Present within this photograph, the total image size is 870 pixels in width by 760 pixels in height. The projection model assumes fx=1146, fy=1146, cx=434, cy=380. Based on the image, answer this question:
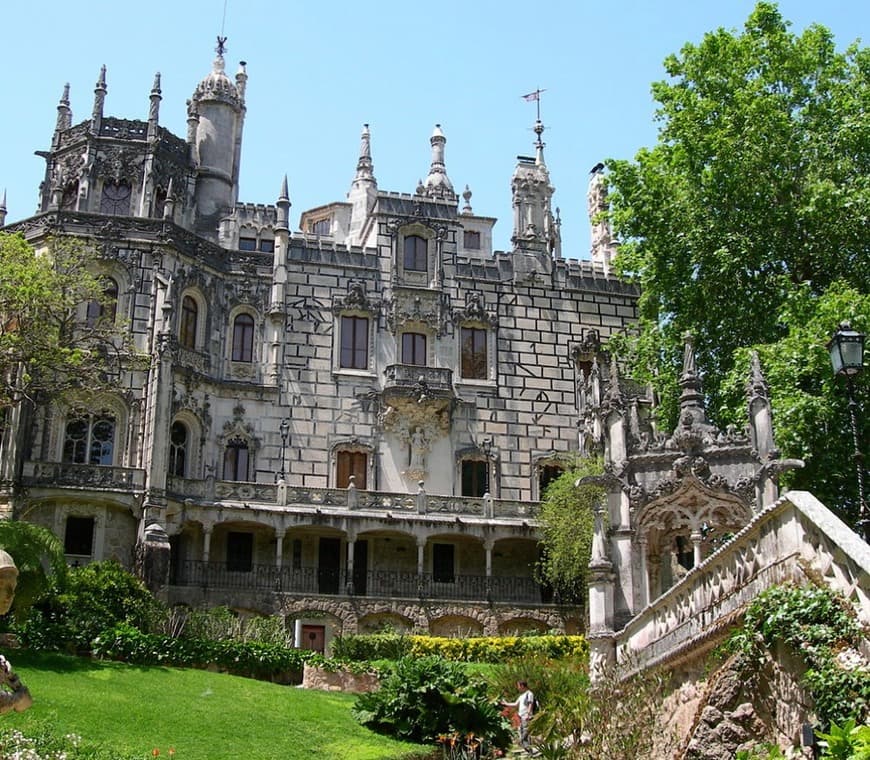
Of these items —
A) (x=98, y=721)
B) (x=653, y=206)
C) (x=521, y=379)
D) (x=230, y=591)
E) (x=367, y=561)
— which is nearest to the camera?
(x=98, y=721)

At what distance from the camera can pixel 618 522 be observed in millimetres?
19766

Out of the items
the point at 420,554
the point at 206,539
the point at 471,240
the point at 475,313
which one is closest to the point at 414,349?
the point at 475,313

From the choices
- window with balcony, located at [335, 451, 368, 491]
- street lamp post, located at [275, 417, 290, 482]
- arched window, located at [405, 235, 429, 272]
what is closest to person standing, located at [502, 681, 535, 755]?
window with balcony, located at [335, 451, 368, 491]

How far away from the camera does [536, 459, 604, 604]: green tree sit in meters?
32.4

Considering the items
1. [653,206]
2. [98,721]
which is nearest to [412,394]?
[653,206]

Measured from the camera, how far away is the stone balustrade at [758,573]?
10.4 meters

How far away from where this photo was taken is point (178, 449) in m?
36.6

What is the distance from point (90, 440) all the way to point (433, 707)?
20503 mm

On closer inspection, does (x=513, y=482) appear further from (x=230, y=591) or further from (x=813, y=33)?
(x=813, y=33)

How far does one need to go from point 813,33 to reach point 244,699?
2120 cm

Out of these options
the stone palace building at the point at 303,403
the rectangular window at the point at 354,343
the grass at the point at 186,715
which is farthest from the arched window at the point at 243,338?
the grass at the point at 186,715

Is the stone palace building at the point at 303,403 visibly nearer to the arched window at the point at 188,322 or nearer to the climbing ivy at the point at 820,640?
the arched window at the point at 188,322

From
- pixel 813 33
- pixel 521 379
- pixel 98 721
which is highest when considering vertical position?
pixel 813 33

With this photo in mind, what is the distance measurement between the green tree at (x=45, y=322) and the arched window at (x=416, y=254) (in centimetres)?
1149
